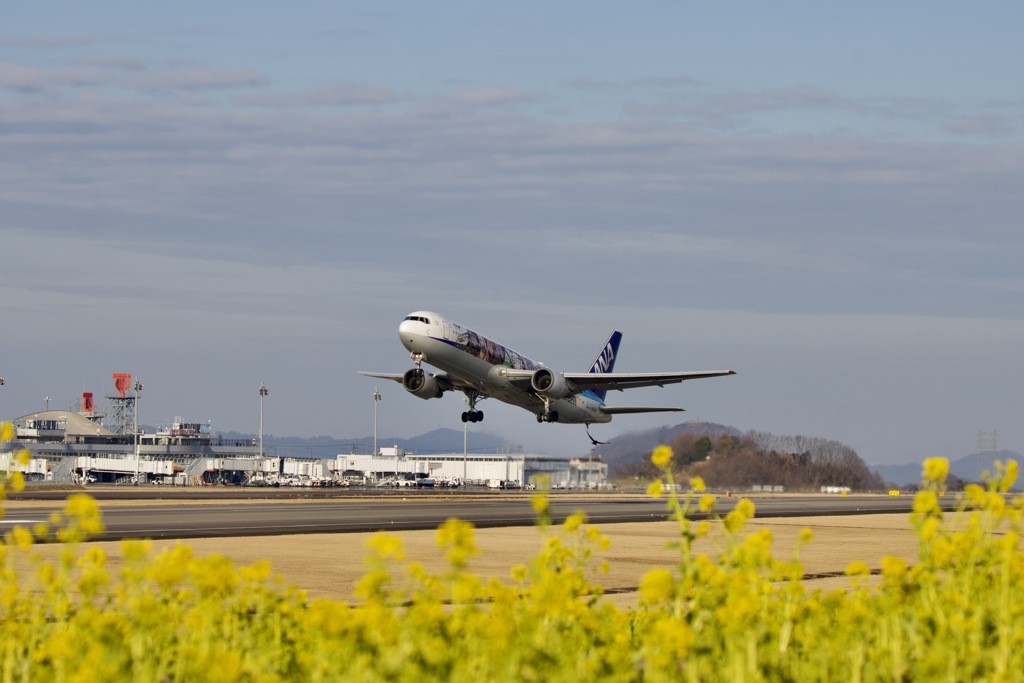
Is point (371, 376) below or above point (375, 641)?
above

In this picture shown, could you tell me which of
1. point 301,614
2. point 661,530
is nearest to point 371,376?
point 661,530

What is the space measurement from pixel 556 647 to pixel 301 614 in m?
3.03

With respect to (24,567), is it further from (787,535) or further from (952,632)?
(787,535)

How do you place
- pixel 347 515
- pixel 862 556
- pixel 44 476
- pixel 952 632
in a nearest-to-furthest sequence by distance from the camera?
pixel 952 632 → pixel 862 556 → pixel 347 515 → pixel 44 476

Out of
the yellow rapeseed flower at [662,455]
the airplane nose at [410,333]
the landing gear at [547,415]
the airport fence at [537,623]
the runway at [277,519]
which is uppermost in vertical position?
the airplane nose at [410,333]

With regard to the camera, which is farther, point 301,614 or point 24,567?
point 24,567

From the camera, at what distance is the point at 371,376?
86.1 metres

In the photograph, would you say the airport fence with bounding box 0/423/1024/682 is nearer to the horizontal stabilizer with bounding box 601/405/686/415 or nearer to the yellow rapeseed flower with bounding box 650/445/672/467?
the yellow rapeseed flower with bounding box 650/445/672/467

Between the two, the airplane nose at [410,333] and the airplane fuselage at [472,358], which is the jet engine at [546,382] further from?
the airplane nose at [410,333]

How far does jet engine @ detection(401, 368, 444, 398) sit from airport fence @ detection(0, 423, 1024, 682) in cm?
6188

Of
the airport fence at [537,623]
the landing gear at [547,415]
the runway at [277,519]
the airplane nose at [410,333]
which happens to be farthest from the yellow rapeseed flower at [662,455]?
the landing gear at [547,415]

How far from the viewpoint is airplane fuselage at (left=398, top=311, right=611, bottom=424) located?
218 ft

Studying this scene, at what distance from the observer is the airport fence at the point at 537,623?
779 cm

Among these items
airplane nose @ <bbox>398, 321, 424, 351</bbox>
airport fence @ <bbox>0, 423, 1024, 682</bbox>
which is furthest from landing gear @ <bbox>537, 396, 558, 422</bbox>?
airport fence @ <bbox>0, 423, 1024, 682</bbox>
